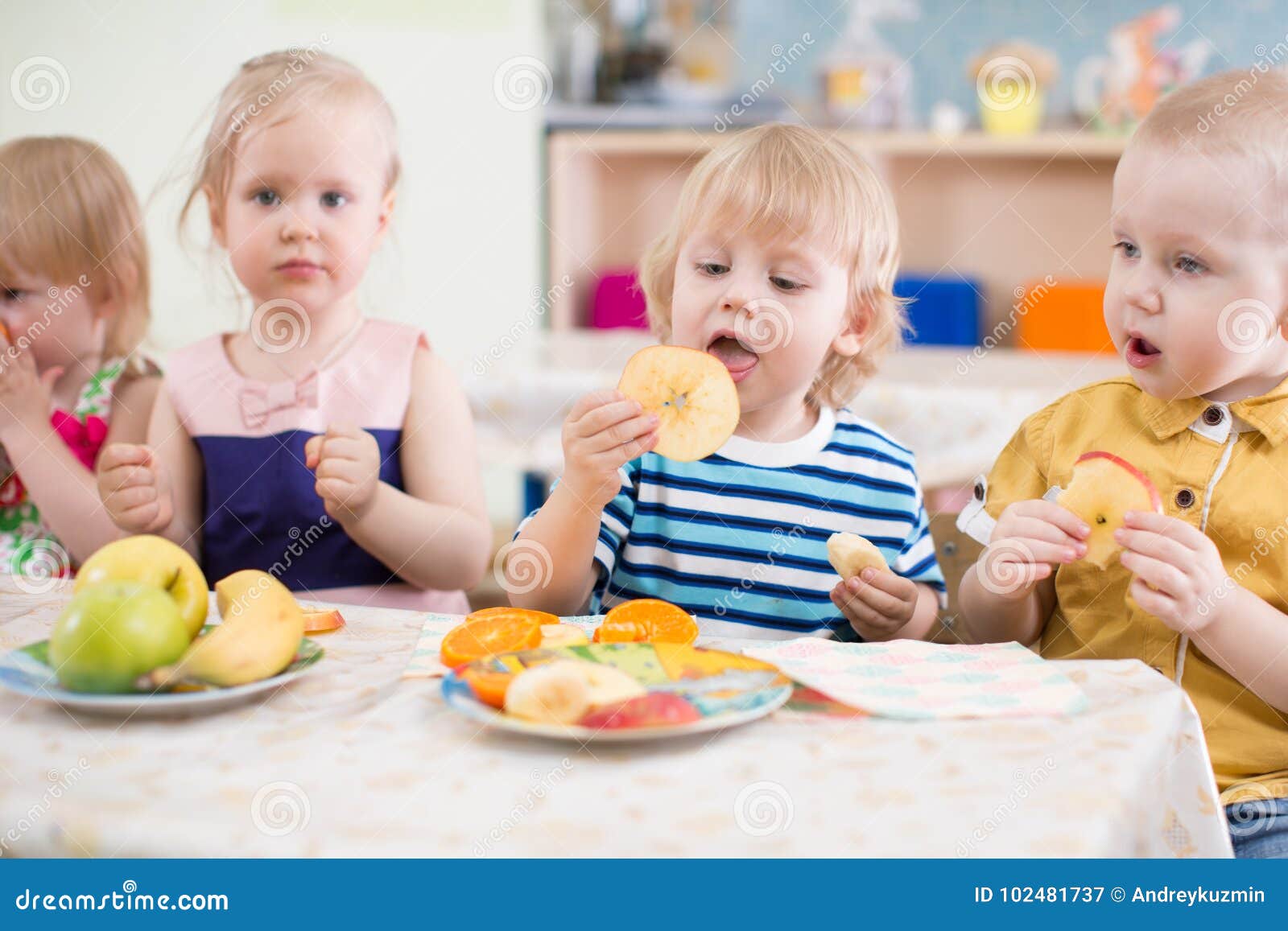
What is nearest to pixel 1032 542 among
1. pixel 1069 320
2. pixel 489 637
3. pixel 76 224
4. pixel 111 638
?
pixel 489 637

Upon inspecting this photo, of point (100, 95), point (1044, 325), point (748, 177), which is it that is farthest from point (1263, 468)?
point (100, 95)

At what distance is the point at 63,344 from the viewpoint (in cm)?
158

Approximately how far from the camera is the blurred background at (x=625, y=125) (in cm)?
332

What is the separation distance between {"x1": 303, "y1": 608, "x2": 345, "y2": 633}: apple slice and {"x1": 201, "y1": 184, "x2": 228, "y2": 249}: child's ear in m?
0.63

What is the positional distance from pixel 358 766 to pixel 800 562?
0.70m

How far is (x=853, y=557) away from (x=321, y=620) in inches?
19.1

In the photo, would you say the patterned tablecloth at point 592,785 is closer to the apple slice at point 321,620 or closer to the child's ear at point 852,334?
the apple slice at point 321,620

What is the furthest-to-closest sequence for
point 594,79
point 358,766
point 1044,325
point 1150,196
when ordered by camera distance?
point 594,79
point 1044,325
point 1150,196
point 358,766

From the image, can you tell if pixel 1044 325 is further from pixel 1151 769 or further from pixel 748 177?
pixel 1151 769

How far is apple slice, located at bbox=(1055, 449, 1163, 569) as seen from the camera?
96cm

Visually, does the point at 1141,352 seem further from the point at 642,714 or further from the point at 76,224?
the point at 76,224
